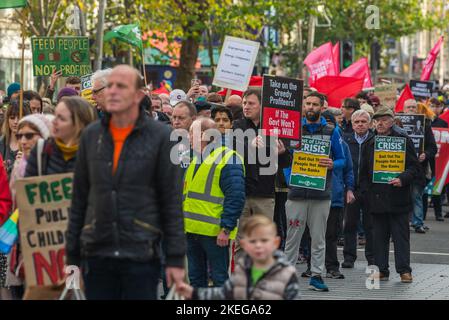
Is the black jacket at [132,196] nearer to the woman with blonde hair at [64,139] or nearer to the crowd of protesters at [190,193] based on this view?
the crowd of protesters at [190,193]

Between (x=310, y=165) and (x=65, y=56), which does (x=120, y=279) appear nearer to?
(x=310, y=165)

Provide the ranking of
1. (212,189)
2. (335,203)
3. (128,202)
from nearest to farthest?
1. (128,202)
2. (212,189)
3. (335,203)

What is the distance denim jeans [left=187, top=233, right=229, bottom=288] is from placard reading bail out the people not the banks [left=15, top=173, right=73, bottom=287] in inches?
105

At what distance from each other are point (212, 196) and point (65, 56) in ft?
24.6

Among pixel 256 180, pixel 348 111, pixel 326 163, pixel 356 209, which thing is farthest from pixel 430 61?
pixel 256 180

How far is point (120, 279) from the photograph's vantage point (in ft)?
24.1

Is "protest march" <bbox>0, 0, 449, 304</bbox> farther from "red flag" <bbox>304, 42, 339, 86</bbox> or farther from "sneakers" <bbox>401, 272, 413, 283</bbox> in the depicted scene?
"red flag" <bbox>304, 42, 339, 86</bbox>

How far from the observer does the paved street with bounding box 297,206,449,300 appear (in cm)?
1230

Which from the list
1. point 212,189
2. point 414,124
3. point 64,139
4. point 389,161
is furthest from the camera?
point 414,124

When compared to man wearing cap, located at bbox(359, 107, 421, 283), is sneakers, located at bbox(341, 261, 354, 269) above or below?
below

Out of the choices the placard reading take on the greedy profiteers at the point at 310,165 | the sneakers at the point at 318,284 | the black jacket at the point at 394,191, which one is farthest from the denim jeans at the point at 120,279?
the black jacket at the point at 394,191

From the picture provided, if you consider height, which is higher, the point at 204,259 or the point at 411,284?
the point at 204,259

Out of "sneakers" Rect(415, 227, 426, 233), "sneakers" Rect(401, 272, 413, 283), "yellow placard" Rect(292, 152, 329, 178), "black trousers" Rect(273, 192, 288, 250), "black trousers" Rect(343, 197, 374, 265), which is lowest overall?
"sneakers" Rect(415, 227, 426, 233)

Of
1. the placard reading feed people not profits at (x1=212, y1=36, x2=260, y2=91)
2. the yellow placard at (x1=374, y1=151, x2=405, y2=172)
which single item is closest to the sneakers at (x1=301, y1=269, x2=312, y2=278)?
the yellow placard at (x1=374, y1=151, x2=405, y2=172)
